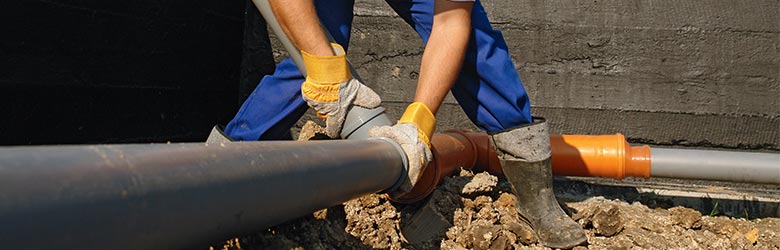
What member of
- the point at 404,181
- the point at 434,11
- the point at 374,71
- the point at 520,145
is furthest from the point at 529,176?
the point at 374,71

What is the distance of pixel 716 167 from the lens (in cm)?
253

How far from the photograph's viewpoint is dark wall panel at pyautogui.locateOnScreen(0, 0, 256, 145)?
89.8 inches

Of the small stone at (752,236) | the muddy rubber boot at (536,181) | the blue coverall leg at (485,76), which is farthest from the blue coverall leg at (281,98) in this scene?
the small stone at (752,236)

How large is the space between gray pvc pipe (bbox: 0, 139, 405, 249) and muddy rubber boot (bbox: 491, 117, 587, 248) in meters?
1.08

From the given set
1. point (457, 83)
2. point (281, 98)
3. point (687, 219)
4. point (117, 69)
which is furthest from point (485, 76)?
point (117, 69)

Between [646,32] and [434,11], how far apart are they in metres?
1.28

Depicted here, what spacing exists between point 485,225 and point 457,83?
1.34 ft

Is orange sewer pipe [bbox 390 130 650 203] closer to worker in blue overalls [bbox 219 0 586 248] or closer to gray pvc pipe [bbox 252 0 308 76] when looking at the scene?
worker in blue overalls [bbox 219 0 586 248]

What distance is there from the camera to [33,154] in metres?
0.75

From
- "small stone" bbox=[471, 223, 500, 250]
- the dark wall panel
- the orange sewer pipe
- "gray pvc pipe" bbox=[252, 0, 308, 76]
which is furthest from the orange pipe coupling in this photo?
the dark wall panel

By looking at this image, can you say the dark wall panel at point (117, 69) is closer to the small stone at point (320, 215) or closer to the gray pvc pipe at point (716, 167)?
the small stone at point (320, 215)

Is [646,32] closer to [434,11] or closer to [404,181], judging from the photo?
[434,11]

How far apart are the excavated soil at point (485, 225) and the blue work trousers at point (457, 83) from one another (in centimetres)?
30

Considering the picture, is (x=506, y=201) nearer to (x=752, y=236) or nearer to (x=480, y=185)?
(x=480, y=185)
